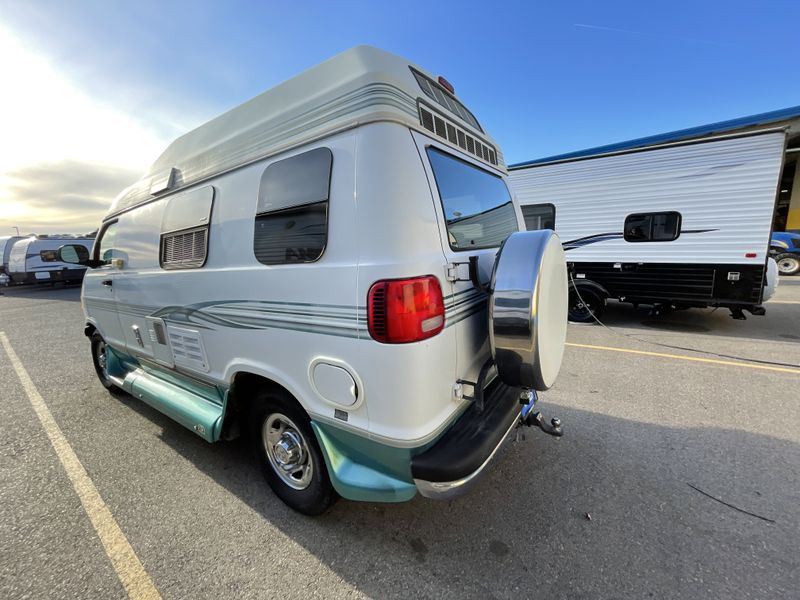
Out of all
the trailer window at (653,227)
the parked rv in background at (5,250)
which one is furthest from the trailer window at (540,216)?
the parked rv in background at (5,250)

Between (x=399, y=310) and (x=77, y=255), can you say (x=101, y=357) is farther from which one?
(x=399, y=310)

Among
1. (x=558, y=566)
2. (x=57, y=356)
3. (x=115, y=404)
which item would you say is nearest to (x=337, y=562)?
(x=558, y=566)

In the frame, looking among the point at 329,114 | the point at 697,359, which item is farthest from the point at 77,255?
the point at 697,359

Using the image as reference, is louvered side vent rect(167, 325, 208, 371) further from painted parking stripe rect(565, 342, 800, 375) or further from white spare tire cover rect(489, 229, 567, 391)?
painted parking stripe rect(565, 342, 800, 375)

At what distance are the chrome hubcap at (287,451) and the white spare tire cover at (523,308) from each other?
130 centimetres

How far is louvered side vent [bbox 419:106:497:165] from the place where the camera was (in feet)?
6.69

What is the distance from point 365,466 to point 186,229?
2128 mm

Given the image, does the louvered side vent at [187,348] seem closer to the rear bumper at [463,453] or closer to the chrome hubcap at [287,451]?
the chrome hubcap at [287,451]

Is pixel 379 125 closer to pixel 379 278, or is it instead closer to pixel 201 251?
pixel 379 278

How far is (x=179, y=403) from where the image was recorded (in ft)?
9.75

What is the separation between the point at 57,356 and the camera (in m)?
6.29

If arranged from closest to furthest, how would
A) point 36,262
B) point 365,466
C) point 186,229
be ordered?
point 365,466 → point 186,229 → point 36,262

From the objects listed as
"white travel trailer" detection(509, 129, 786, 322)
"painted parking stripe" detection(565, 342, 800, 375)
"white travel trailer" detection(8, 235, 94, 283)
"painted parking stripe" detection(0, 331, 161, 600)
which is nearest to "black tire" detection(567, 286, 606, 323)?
"white travel trailer" detection(509, 129, 786, 322)

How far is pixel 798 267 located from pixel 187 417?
20.4 meters
